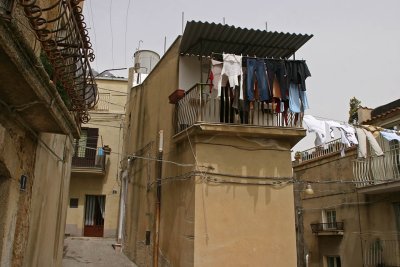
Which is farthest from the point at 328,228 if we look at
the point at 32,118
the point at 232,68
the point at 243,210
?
the point at 32,118

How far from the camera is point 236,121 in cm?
1066

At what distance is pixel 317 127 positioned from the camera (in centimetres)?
1050

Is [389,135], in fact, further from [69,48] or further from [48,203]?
[48,203]

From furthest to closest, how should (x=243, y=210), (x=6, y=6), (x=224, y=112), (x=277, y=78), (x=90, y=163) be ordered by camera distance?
(x=90, y=163) → (x=224, y=112) → (x=277, y=78) → (x=243, y=210) → (x=6, y=6)

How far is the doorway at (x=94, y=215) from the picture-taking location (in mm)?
20188

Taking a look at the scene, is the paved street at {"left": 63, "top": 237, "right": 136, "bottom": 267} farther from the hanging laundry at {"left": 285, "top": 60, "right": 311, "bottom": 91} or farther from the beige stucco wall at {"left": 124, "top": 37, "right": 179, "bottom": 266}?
the hanging laundry at {"left": 285, "top": 60, "right": 311, "bottom": 91}

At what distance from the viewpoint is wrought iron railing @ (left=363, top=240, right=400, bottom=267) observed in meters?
15.1

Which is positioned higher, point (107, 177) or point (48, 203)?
point (107, 177)

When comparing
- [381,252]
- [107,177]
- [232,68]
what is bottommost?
[381,252]

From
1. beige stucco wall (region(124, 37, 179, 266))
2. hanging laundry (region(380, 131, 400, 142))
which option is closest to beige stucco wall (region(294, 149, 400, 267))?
hanging laundry (region(380, 131, 400, 142))

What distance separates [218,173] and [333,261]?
1131 cm

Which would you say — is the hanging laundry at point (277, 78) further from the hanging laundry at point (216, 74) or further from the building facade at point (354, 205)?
the building facade at point (354, 205)

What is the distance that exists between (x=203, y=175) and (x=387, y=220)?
9877 mm

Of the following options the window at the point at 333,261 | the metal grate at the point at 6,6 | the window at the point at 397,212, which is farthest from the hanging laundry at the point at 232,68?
the window at the point at 333,261
